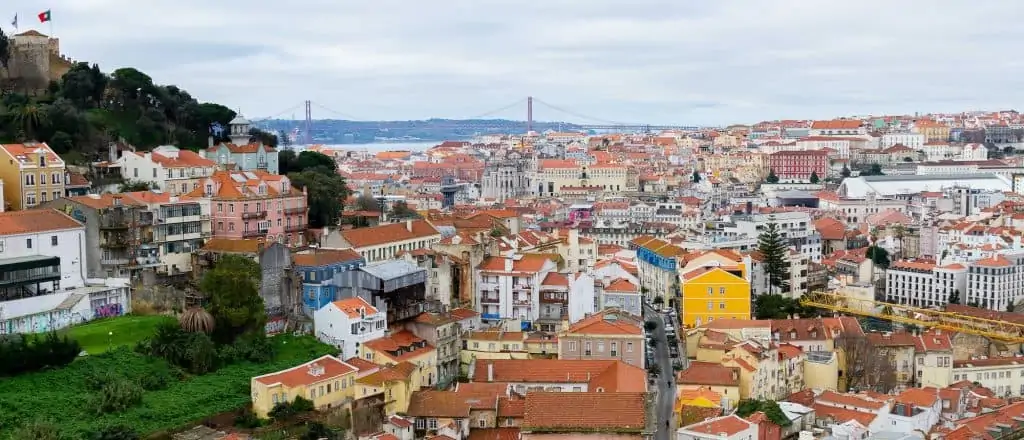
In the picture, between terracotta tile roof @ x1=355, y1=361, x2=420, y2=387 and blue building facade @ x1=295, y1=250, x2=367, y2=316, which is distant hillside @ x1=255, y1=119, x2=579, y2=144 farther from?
terracotta tile roof @ x1=355, y1=361, x2=420, y2=387

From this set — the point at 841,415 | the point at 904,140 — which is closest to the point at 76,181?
the point at 841,415

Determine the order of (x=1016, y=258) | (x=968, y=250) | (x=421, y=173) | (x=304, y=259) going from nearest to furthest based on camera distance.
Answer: (x=304, y=259) < (x=1016, y=258) < (x=968, y=250) < (x=421, y=173)

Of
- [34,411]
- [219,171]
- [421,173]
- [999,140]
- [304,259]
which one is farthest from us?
[999,140]

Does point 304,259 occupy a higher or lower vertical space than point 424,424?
higher

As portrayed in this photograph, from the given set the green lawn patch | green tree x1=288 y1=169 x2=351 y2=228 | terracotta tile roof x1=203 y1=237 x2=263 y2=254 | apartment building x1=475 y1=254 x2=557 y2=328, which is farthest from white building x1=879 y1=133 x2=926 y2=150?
the green lawn patch

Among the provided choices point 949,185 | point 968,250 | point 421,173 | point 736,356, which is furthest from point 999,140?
point 736,356

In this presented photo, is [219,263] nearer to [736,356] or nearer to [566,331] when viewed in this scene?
[566,331]

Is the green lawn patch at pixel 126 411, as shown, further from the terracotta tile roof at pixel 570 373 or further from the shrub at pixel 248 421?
the terracotta tile roof at pixel 570 373
